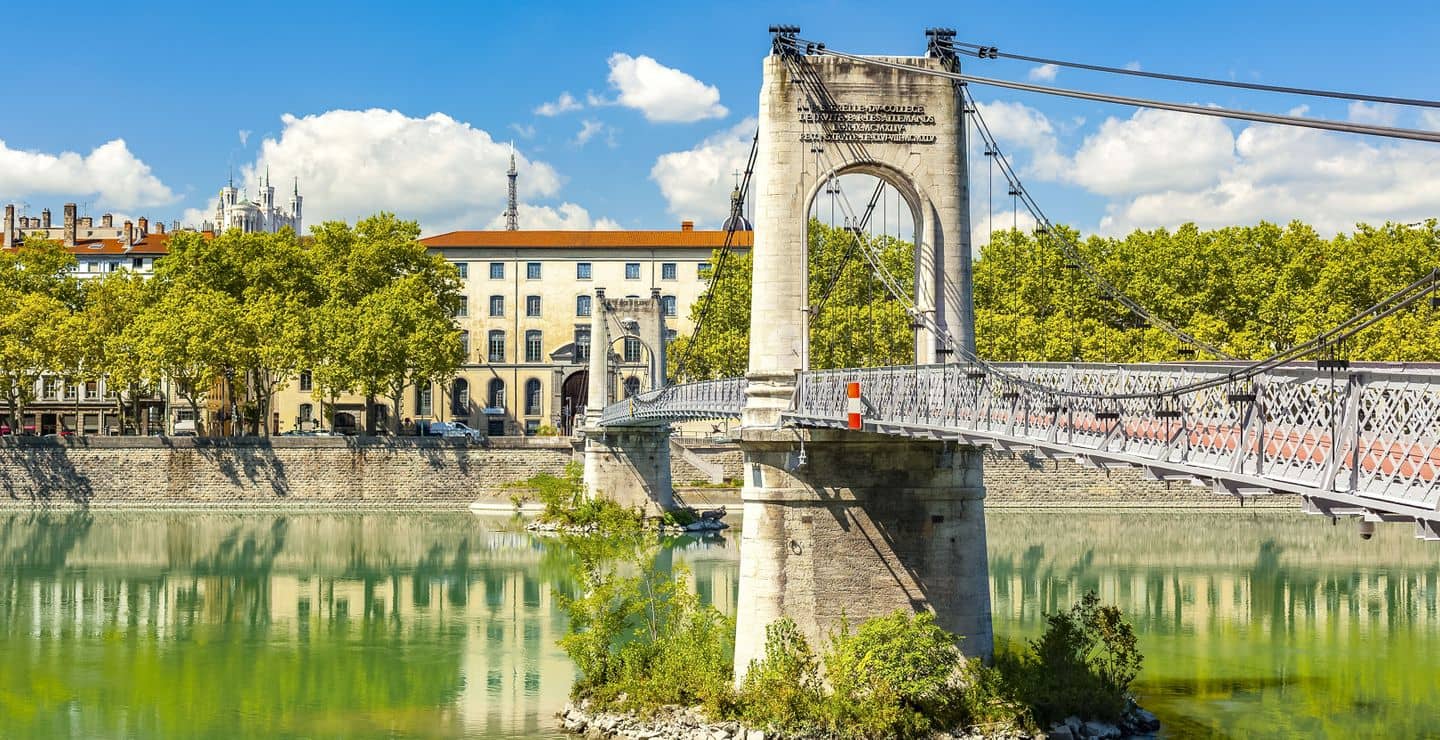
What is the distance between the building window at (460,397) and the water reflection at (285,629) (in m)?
26.6

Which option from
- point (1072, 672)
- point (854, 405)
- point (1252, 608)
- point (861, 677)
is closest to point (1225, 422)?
point (854, 405)

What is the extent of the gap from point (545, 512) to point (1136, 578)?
67.0ft

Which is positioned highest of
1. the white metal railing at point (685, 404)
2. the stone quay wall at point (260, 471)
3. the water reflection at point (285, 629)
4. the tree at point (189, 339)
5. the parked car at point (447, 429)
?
the tree at point (189, 339)

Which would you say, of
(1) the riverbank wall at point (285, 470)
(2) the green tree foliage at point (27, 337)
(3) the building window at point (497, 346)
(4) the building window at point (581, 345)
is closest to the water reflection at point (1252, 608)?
(1) the riverbank wall at point (285, 470)

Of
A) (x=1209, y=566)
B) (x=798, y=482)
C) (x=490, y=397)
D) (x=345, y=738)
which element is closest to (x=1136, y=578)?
(x=1209, y=566)

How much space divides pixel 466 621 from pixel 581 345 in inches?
1865

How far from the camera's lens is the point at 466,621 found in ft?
107

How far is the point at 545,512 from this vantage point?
173 feet

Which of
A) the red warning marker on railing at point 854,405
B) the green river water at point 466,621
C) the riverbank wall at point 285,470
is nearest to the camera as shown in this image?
the red warning marker on railing at point 854,405

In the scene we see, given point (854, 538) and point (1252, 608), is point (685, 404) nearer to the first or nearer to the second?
point (1252, 608)

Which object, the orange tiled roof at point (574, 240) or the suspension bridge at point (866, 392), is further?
the orange tiled roof at point (574, 240)

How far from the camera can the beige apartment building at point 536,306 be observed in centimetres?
7962

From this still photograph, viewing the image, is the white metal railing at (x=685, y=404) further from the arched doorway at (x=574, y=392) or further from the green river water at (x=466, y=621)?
the arched doorway at (x=574, y=392)

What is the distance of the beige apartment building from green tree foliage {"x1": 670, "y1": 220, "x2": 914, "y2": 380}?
12.5m
